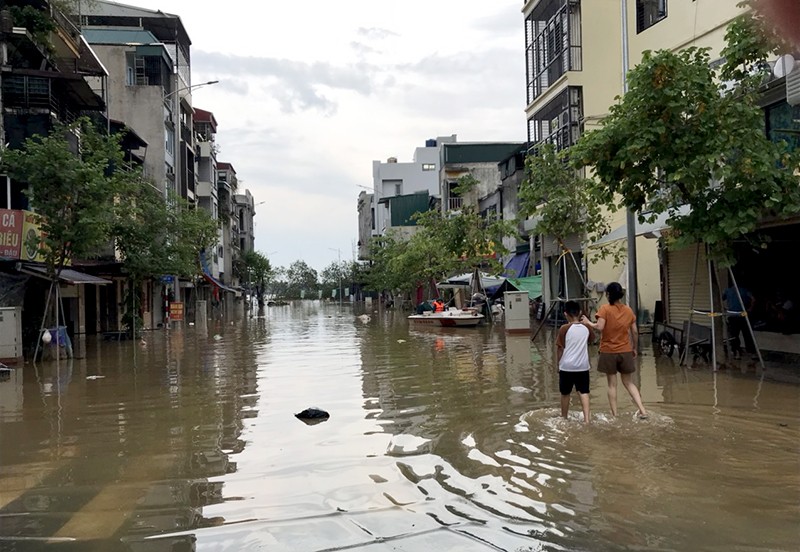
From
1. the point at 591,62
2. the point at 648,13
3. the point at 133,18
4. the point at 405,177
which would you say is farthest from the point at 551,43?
the point at 405,177

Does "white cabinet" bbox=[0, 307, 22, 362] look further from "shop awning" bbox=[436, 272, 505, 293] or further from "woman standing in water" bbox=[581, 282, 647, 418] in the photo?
"shop awning" bbox=[436, 272, 505, 293]

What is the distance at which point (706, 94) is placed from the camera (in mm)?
12078

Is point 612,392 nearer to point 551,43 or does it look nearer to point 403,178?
point 551,43

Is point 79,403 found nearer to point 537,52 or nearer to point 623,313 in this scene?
point 623,313

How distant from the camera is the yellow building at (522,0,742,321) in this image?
19.1 m

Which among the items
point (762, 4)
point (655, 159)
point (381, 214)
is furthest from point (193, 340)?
point (381, 214)

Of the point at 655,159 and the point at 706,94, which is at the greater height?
the point at 706,94

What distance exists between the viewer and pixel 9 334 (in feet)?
57.7

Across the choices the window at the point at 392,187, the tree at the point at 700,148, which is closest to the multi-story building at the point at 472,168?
the tree at the point at 700,148

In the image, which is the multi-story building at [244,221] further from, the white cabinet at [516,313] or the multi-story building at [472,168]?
the white cabinet at [516,313]

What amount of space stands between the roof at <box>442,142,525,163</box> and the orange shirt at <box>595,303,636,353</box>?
51485 millimetres

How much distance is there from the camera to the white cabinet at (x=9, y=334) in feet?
57.2

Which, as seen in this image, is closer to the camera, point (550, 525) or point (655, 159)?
point (550, 525)

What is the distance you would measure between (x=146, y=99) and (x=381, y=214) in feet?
186
